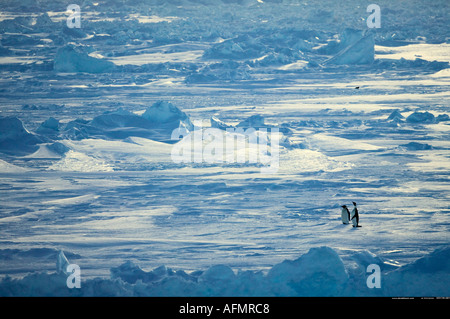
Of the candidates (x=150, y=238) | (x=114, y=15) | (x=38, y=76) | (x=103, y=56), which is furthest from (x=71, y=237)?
(x=114, y=15)

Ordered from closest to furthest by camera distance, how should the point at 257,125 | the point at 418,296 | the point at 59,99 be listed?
the point at 418,296 → the point at 257,125 → the point at 59,99

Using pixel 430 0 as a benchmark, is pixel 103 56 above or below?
below

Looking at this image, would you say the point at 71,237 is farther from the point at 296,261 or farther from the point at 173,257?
the point at 296,261
